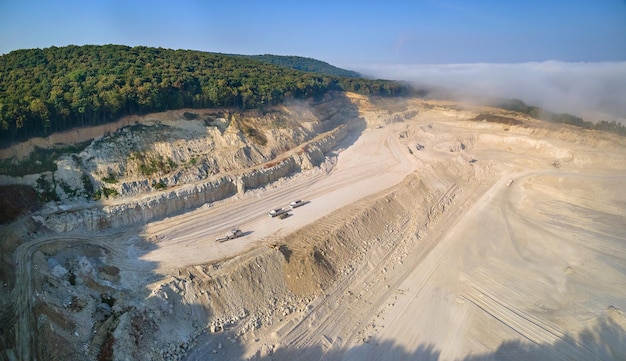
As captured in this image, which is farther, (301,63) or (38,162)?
(301,63)

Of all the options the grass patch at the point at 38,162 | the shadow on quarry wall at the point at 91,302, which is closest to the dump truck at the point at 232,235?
the shadow on quarry wall at the point at 91,302

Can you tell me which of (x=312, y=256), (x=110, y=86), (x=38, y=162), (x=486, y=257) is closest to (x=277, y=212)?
(x=312, y=256)

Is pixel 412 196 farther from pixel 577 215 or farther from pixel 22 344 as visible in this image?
pixel 22 344

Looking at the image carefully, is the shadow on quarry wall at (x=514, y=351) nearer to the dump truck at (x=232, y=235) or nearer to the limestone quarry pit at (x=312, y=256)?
the limestone quarry pit at (x=312, y=256)

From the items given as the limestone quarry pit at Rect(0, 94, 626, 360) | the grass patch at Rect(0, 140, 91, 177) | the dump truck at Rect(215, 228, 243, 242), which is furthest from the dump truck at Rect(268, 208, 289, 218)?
the grass patch at Rect(0, 140, 91, 177)

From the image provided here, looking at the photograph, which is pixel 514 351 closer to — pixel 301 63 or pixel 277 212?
pixel 277 212
